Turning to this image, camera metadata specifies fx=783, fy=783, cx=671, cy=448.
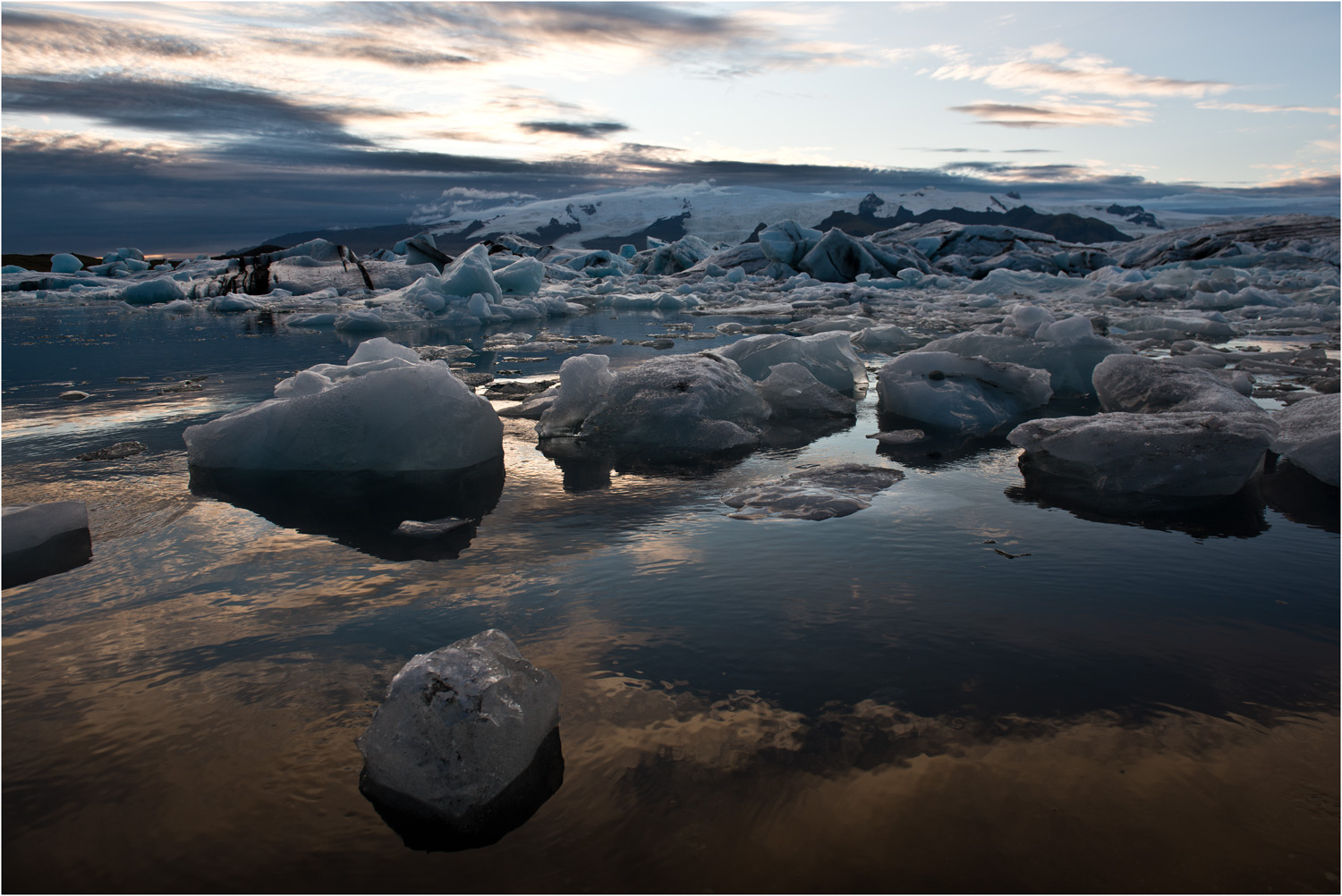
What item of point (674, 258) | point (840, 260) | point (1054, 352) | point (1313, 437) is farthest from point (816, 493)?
point (674, 258)

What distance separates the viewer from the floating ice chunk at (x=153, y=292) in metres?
19.0

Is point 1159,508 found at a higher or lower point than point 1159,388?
lower

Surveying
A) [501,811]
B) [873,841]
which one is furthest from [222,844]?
[873,841]

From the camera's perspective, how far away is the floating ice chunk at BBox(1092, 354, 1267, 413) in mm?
4441

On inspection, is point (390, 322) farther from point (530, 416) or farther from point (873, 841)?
point (873, 841)

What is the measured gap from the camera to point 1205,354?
7449mm

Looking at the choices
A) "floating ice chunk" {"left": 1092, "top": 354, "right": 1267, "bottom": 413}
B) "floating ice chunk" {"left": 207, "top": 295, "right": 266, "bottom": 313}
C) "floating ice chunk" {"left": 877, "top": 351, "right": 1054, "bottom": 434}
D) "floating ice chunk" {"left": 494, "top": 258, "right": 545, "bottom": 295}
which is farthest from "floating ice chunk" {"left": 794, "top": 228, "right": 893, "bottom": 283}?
"floating ice chunk" {"left": 1092, "top": 354, "right": 1267, "bottom": 413}

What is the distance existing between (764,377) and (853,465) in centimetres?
237

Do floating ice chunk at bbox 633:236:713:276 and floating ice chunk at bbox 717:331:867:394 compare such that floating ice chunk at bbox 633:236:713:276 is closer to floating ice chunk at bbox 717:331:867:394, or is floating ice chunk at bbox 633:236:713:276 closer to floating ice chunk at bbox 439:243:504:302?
floating ice chunk at bbox 439:243:504:302

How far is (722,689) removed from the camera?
6.16ft

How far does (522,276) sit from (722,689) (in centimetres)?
1747

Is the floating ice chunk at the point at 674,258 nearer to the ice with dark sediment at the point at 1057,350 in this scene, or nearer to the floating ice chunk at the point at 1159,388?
the ice with dark sediment at the point at 1057,350

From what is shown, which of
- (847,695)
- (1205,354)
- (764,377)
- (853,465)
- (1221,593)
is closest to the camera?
(847,695)

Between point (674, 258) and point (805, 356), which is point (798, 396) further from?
point (674, 258)
